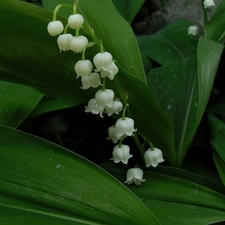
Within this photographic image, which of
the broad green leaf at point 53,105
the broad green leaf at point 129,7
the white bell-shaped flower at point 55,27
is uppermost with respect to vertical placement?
the white bell-shaped flower at point 55,27

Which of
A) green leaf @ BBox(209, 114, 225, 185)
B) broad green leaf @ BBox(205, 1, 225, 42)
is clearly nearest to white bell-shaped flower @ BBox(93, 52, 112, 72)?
green leaf @ BBox(209, 114, 225, 185)

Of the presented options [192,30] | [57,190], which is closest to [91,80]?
[57,190]

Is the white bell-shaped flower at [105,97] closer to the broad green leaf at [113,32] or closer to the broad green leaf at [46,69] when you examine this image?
the broad green leaf at [46,69]

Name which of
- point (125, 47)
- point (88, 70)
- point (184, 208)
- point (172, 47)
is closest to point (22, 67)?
point (88, 70)

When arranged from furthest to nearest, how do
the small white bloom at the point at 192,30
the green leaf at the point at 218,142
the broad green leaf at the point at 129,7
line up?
1. the broad green leaf at the point at 129,7
2. the small white bloom at the point at 192,30
3. the green leaf at the point at 218,142

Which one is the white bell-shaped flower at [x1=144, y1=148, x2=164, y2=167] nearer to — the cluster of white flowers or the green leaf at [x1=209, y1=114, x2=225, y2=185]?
the cluster of white flowers

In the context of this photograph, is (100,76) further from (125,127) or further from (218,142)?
(218,142)

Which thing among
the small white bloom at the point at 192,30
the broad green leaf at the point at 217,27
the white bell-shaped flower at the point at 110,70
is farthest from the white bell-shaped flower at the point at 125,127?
the small white bloom at the point at 192,30
